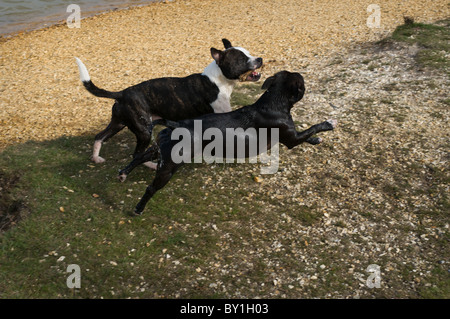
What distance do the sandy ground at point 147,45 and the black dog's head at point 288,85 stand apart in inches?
141

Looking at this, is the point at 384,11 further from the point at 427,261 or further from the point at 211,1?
the point at 427,261

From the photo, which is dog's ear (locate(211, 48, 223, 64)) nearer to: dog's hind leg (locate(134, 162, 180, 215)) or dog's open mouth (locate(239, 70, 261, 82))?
dog's open mouth (locate(239, 70, 261, 82))

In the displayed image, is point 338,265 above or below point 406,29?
below

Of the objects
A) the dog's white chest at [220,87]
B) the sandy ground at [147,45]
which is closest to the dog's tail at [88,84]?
the dog's white chest at [220,87]

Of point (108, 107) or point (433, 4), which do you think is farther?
point (433, 4)

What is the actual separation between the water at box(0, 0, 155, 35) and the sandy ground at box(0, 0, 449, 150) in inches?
62.1

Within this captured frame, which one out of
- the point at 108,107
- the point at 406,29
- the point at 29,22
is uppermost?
the point at 29,22

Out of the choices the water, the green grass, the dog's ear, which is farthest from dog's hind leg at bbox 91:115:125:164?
the water

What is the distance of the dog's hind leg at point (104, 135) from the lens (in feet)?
21.5

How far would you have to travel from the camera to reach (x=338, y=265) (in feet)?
16.5

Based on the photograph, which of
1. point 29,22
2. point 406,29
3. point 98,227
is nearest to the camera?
point 98,227

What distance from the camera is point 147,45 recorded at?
484 inches

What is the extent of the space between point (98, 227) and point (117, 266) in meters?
0.75
